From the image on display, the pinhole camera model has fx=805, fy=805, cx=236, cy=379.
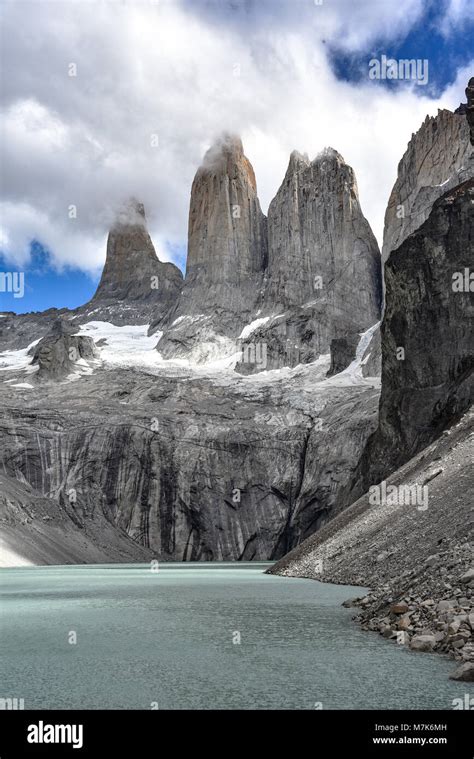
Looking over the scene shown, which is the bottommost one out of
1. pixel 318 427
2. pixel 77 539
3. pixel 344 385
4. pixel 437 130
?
pixel 77 539

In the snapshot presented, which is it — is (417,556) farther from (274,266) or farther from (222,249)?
(222,249)

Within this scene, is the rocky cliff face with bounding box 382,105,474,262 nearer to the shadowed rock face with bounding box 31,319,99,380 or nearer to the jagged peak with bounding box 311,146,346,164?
the jagged peak with bounding box 311,146,346,164

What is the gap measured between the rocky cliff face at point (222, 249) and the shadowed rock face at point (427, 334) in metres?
99.5

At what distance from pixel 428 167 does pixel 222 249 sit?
179 feet

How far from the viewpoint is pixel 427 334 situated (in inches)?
2518

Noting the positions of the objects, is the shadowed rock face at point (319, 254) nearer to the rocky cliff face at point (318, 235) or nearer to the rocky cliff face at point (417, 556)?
the rocky cliff face at point (318, 235)

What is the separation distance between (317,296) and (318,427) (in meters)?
53.7

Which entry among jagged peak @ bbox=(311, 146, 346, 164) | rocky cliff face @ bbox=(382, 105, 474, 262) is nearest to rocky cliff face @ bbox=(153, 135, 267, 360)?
jagged peak @ bbox=(311, 146, 346, 164)

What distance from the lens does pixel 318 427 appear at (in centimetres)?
11325

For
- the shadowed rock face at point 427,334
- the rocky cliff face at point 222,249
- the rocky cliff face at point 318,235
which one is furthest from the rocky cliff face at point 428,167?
the shadowed rock face at point 427,334

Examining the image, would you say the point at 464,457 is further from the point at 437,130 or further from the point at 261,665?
the point at 437,130
